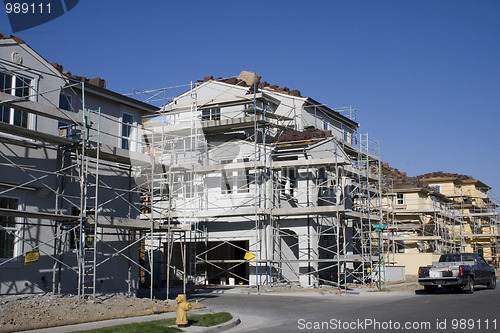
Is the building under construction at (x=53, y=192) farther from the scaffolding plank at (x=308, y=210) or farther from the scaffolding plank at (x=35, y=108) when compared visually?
the scaffolding plank at (x=308, y=210)

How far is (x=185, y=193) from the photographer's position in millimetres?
27234

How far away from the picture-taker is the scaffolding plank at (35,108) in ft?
49.7

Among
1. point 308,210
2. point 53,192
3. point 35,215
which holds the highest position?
point 53,192

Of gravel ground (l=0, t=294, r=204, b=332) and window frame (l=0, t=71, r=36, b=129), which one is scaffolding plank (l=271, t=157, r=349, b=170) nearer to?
gravel ground (l=0, t=294, r=204, b=332)

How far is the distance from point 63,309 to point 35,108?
228 inches

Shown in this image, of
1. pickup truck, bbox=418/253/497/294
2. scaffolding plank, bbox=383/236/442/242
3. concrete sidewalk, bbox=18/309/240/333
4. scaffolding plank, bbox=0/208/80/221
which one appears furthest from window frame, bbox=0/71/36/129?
scaffolding plank, bbox=383/236/442/242

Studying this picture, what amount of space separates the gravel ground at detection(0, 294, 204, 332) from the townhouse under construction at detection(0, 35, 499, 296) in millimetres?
839

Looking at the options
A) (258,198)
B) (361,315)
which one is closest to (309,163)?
(258,198)

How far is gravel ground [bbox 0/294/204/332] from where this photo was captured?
41.8 feet

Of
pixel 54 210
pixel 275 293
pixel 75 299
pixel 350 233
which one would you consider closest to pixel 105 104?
pixel 54 210

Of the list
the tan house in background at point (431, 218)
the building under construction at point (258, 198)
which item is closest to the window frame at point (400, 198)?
the tan house in background at point (431, 218)

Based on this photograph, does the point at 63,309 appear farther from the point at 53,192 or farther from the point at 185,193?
the point at 185,193

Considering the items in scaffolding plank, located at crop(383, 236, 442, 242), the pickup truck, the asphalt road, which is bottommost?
the asphalt road

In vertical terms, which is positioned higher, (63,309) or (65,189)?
(65,189)
